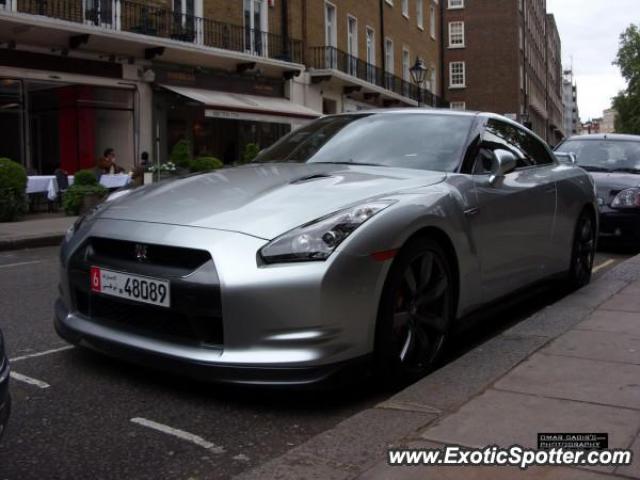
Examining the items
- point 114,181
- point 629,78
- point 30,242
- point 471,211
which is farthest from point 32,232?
point 629,78

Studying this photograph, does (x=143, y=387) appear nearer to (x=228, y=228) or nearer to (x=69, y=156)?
(x=228, y=228)

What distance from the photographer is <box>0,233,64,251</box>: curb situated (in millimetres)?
10039

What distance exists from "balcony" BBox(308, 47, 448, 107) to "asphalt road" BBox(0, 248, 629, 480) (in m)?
21.4

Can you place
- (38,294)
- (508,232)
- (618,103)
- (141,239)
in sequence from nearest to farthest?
1. (141,239)
2. (508,232)
3. (38,294)
4. (618,103)

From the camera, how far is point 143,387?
3.51 meters

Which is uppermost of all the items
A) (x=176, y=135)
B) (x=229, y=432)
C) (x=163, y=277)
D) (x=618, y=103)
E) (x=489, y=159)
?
(x=618, y=103)

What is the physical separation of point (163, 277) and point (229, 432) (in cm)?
73

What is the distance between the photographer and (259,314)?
302cm

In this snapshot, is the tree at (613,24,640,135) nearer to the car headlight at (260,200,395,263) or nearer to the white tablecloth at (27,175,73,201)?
the white tablecloth at (27,175,73,201)

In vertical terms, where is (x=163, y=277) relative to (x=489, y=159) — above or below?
below

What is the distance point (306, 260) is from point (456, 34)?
200ft

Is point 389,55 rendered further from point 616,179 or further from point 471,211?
point 471,211

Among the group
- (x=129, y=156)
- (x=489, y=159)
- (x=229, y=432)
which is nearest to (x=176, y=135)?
(x=129, y=156)

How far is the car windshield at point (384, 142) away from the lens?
435 cm
